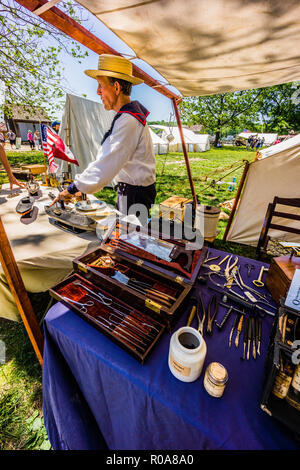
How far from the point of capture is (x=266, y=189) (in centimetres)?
370

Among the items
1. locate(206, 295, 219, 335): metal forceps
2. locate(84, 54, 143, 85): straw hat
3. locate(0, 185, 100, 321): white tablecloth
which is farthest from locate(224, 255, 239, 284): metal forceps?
locate(84, 54, 143, 85): straw hat

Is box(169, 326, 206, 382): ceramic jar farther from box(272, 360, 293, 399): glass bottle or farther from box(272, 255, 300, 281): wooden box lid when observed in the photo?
box(272, 255, 300, 281): wooden box lid

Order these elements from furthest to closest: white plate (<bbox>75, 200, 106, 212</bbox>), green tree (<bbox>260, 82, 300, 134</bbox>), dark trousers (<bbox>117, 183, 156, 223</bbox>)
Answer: green tree (<bbox>260, 82, 300, 134</bbox>) → dark trousers (<bbox>117, 183, 156, 223</bbox>) → white plate (<bbox>75, 200, 106, 212</bbox>)

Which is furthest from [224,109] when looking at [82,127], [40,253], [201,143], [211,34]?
[40,253]

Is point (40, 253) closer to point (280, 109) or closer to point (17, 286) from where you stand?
point (17, 286)

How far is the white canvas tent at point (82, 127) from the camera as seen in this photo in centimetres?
599

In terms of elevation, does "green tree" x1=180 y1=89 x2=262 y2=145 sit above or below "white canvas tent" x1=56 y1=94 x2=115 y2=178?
above

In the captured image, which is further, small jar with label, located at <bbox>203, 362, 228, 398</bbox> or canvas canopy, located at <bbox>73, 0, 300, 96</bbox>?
canvas canopy, located at <bbox>73, 0, 300, 96</bbox>

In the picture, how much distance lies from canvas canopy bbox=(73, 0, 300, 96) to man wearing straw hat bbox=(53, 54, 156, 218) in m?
0.35

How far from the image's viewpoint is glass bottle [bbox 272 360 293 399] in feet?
2.26

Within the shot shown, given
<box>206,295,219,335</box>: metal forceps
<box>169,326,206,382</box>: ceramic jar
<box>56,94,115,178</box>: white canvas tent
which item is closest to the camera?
<box>169,326,206,382</box>: ceramic jar

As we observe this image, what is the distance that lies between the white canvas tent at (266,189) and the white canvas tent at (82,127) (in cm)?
533

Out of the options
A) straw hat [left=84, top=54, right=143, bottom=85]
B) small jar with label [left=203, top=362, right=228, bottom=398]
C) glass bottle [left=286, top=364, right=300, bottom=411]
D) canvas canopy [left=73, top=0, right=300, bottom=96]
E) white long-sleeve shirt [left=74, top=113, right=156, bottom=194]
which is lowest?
small jar with label [left=203, top=362, right=228, bottom=398]

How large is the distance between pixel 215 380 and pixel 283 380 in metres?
0.24
